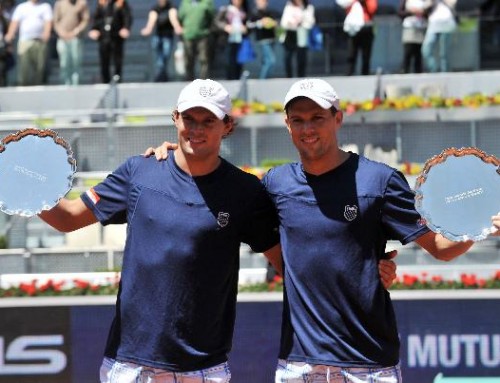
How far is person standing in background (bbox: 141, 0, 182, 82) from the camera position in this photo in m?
16.1

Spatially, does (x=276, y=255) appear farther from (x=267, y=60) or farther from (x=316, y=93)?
(x=267, y=60)

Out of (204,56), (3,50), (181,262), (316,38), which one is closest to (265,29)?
(316,38)

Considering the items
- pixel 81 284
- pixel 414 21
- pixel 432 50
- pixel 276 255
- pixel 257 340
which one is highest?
pixel 414 21

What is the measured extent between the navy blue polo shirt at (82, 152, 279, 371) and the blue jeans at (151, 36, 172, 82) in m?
11.3

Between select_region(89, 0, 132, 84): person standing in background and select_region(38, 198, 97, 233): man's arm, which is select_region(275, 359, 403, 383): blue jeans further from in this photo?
select_region(89, 0, 132, 84): person standing in background

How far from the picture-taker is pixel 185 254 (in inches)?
192

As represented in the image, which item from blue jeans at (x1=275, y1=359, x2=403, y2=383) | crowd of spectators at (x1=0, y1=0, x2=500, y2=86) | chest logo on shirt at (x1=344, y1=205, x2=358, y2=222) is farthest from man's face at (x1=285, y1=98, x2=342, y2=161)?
crowd of spectators at (x1=0, y1=0, x2=500, y2=86)

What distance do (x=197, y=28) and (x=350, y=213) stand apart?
11158mm

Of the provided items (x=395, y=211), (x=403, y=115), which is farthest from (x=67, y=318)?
(x=403, y=115)

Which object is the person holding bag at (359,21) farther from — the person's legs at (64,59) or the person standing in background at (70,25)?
the person's legs at (64,59)

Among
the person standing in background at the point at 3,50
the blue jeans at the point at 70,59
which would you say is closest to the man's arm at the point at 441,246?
the blue jeans at the point at 70,59

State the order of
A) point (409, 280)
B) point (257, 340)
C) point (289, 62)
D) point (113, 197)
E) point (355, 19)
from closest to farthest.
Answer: point (113, 197), point (257, 340), point (409, 280), point (355, 19), point (289, 62)

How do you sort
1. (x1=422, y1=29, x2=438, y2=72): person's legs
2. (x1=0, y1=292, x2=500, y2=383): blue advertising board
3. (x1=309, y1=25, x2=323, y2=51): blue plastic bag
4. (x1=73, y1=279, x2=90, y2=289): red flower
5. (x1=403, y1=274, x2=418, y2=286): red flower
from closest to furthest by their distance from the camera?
→ (x1=0, y1=292, x2=500, y2=383): blue advertising board < (x1=403, y1=274, x2=418, y2=286): red flower < (x1=73, y1=279, x2=90, y2=289): red flower < (x1=422, y1=29, x2=438, y2=72): person's legs < (x1=309, y1=25, x2=323, y2=51): blue plastic bag

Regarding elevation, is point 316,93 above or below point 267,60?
below
